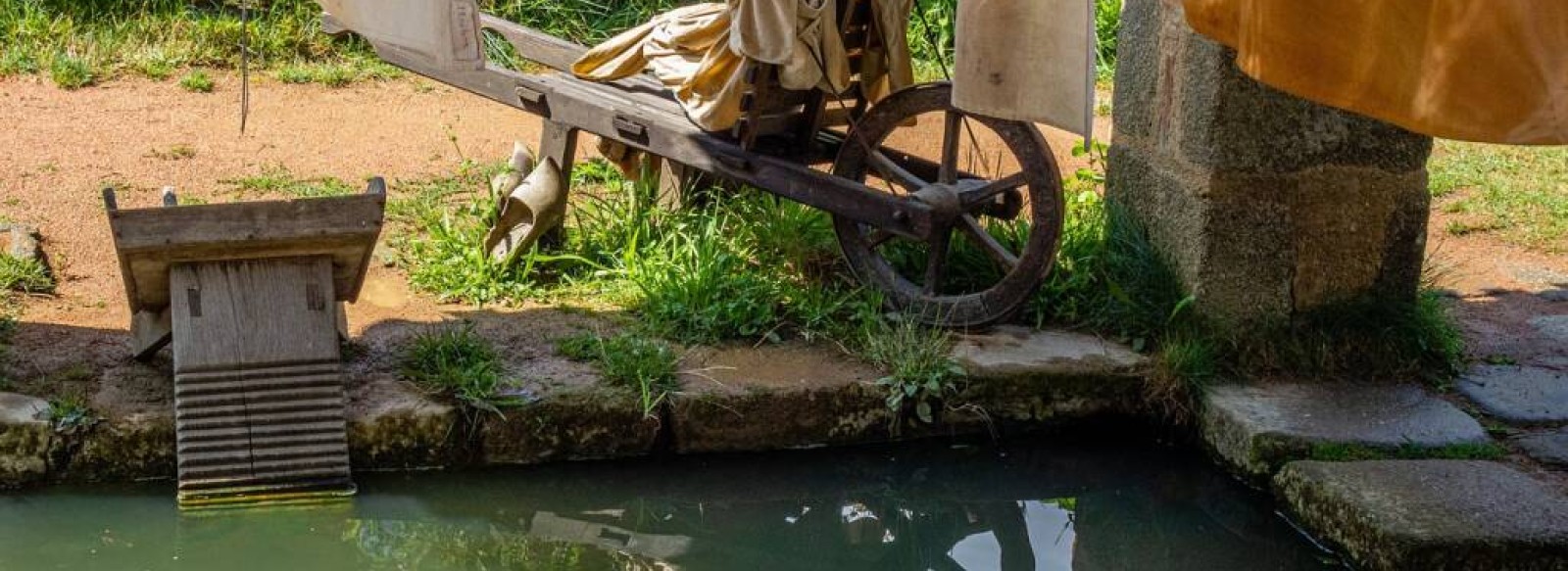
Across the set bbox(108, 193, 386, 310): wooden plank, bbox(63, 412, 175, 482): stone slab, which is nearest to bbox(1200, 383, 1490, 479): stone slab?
bbox(108, 193, 386, 310): wooden plank

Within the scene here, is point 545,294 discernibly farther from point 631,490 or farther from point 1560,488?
point 1560,488

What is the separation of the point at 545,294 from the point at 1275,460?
262 centimetres

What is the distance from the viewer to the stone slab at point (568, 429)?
5.12m

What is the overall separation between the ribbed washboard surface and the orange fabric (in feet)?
9.46

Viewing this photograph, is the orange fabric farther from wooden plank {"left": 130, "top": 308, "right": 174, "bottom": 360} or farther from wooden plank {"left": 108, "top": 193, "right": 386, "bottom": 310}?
wooden plank {"left": 130, "top": 308, "right": 174, "bottom": 360}

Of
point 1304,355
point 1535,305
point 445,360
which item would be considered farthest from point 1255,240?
point 445,360

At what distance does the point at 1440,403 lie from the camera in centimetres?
533

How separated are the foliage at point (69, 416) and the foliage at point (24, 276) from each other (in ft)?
3.70

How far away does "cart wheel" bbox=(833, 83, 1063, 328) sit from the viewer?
5527 mm

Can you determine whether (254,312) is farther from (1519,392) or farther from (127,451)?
(1519,392)

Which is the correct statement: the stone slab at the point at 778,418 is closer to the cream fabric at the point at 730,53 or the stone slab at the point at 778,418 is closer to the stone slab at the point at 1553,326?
the cream fabric at the point at 730,53

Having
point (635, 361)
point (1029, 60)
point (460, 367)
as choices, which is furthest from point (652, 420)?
point (1029, 60)

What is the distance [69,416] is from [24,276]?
→ 127 cm

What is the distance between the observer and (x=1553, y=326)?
242 inches
